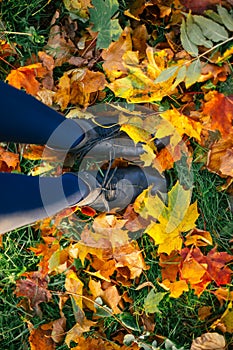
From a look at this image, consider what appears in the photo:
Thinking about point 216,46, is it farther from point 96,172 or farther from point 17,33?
point 17,33

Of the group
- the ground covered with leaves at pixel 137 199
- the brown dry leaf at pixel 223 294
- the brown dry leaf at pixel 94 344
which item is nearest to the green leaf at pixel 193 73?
the ground covered with leaves at pixel 137 199

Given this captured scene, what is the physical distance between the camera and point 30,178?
4.59ft

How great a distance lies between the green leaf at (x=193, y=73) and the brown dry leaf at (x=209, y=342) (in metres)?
0.78

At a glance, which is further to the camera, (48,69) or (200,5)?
(48,69)

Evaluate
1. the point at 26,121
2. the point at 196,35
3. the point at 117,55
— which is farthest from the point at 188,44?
the point at 26,121

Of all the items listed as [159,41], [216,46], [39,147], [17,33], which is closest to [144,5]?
[159,41]

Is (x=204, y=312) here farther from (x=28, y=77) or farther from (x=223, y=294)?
(x=28, y=77)

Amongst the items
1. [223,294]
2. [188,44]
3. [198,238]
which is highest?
[188,44]

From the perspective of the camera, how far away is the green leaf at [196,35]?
5.12 ft

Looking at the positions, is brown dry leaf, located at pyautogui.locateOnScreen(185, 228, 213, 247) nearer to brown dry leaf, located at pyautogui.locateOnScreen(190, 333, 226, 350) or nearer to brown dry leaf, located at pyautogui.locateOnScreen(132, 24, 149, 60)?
brown dry leaf, located at pyautogui.locateOnScreen(190, 333, 226, 350)

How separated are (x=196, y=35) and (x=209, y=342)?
94 centimetres

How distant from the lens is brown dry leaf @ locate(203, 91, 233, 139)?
1.60m

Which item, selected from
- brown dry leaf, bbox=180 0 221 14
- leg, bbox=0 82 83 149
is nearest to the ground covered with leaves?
brown dry leaf, bbox=180 0 221 14

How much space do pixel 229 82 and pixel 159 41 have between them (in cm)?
28
